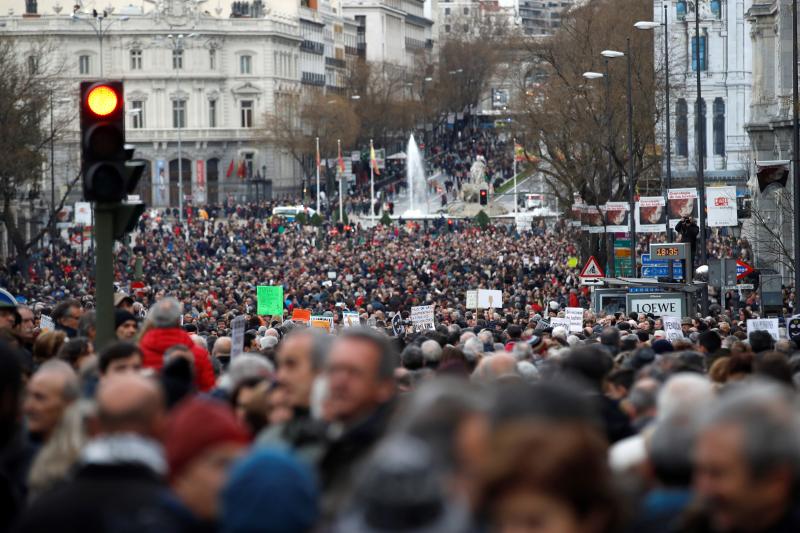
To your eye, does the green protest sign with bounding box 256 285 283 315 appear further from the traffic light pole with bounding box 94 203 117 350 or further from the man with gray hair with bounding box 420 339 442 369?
the traffic light pole with bounding box 94 203 117 350

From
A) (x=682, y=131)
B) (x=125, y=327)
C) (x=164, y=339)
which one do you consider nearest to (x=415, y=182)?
(x=682, y=131)

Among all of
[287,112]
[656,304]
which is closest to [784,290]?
[656,304]

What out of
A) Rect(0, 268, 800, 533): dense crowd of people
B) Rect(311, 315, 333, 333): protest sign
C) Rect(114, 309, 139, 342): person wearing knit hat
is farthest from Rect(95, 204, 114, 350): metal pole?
Rect(311, 315, 333, 333): protest sign

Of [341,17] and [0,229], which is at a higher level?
[341,17]

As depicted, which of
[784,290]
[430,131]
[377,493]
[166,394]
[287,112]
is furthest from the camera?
[430,131]

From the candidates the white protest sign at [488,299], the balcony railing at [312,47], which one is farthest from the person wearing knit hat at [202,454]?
the balcony railing at [312,47]

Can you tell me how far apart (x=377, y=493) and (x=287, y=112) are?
135m

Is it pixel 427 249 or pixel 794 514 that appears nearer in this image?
pixel 794 514

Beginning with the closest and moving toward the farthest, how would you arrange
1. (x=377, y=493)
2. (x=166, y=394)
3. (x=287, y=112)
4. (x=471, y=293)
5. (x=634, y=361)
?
1. (x=377, y=493)
2. (x=166, y=394)
3. (x=634, y=361)
4. (x=471, y=293)
5. (x=287, y=112)

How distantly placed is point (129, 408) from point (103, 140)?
4.39 m

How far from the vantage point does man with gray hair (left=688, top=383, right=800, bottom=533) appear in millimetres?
6730

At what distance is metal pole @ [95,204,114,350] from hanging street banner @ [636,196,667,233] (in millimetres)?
37239

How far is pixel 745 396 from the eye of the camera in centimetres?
693

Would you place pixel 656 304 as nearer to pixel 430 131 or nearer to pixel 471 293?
pixel 471 293
